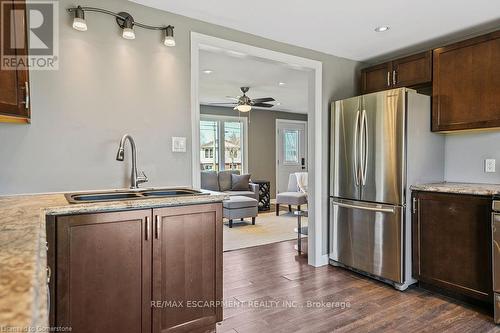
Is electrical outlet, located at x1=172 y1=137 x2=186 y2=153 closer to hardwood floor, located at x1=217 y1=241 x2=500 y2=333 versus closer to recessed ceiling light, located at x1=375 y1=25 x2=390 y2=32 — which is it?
hardwood floor, located at x1=217 y1=241 x2=500 y2=333

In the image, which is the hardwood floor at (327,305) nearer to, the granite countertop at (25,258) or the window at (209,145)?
the granite countertop at (25,258)

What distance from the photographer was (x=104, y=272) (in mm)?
→ 1651

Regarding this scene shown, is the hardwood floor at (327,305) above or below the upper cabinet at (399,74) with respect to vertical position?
below

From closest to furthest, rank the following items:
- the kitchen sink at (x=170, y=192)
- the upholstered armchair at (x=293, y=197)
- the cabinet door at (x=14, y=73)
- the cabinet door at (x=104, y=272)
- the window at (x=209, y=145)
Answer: the cabinet door at (x=14, y=73)
the cabinet door at (x=104, y=272)
the kitchen sink at (x=170, y=192)
the upholstered armchair at (x=293, y=197)
the window at (x=209, y=145)

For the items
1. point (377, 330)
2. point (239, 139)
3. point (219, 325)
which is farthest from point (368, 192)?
point (239, 139)

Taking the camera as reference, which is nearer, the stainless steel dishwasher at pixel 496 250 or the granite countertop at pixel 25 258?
the granite countertop at pixel 25 258

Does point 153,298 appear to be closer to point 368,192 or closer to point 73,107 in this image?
point 73,107

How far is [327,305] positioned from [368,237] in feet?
2.73

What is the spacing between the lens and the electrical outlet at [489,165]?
2.82 meters

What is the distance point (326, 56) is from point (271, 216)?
3670 mm

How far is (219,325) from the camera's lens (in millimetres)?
2195

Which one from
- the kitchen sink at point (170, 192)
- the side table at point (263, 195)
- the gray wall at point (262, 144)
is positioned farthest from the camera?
the gray wall at point (262, 144)

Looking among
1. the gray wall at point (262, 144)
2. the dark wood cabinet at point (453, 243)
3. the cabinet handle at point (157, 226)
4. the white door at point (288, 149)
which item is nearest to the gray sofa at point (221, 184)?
the gray wall at point (262, 144)

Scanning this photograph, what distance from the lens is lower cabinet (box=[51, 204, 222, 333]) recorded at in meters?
1.56
